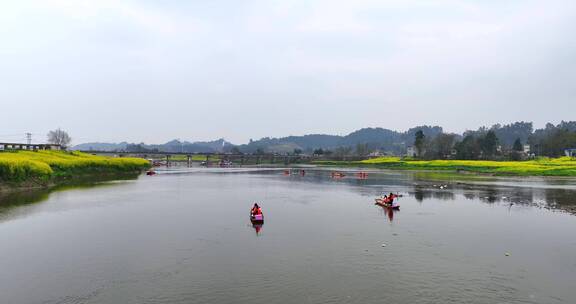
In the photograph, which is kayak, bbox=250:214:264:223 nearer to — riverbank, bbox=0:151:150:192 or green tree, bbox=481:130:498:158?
riverbank, bbox=0:151:150:192

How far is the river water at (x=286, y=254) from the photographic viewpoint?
16703 mm

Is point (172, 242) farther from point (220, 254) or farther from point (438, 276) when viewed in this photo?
point (438, 276)

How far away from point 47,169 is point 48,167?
110 cm

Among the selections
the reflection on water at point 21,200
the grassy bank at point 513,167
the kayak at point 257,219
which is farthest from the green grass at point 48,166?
the grassy bank at point 513,167

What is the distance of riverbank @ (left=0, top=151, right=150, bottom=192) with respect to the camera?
49656 mm

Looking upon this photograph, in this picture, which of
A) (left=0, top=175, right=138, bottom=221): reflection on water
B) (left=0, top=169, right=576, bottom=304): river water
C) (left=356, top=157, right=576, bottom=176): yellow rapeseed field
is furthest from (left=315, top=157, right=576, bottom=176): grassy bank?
(left=0, top=175, right=138, bottom=221): reflection on water

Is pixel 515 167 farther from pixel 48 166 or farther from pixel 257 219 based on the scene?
pixel 48 166

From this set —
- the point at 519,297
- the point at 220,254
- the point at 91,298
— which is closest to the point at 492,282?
the point at 519,297

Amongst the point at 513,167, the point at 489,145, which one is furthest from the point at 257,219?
the point at 489,145

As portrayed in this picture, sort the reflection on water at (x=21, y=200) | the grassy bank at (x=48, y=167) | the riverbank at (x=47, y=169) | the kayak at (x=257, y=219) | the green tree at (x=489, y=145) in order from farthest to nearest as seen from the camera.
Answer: the green tree at (x=489, y=145)
the grassy bank at (x=48, y=167)
the riverbank at (x=47, y=169)
the reflection on water at (x=21, y=200)
the kayak at (x=257, y=219)

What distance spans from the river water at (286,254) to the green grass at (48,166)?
12.6 m

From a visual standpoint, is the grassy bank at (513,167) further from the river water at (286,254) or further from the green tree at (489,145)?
the river water at (286,254)

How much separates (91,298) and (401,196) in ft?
131

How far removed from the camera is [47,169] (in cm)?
5825
